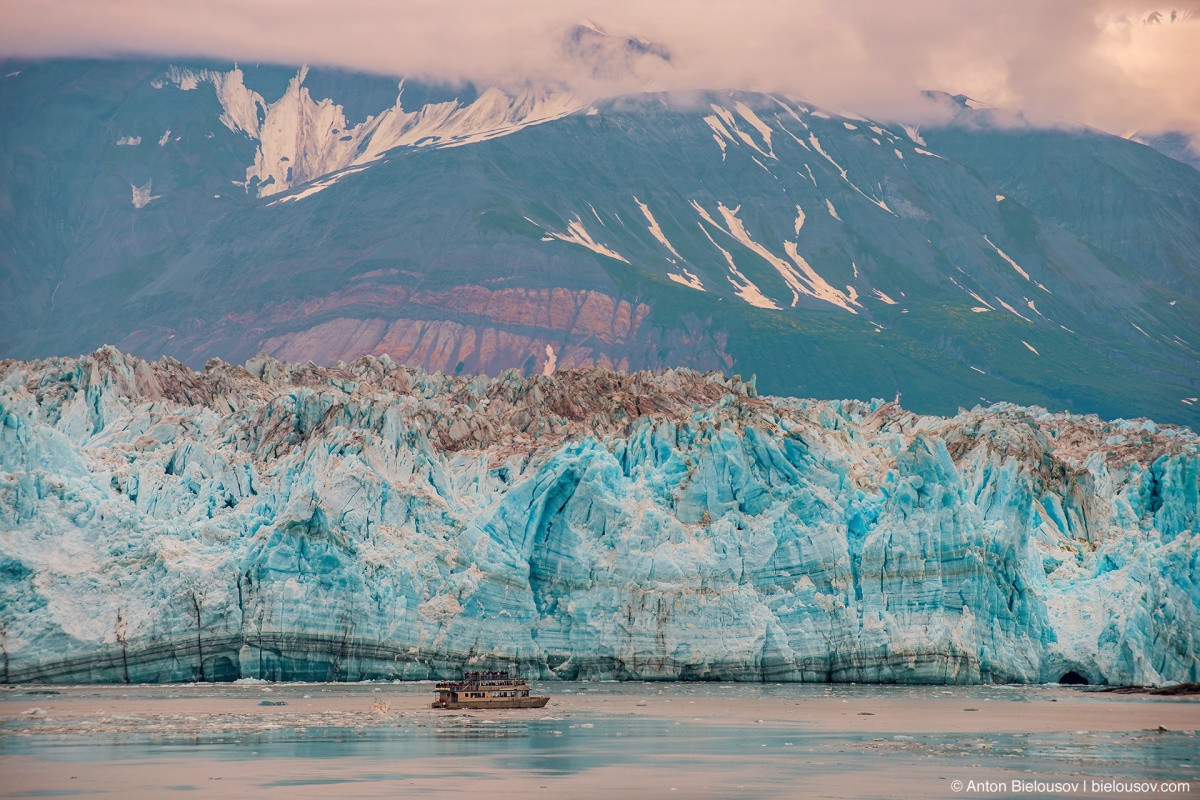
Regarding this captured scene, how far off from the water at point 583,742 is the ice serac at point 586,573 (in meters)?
1.62

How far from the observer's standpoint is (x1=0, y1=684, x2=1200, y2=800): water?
41375mm

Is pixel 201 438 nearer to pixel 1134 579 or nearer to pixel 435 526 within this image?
pixel 435 526

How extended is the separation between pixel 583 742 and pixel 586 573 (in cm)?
1727

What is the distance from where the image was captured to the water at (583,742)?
41375 mm

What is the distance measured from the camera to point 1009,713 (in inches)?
2333

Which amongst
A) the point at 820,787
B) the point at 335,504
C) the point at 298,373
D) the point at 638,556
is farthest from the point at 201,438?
the point at 820,787

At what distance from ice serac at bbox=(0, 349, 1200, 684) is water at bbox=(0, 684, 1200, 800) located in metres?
1.62

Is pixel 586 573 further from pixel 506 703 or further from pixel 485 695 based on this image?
pixel 485 695

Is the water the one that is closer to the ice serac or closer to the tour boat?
the tour boat

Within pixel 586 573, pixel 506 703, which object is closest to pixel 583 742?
pixel 506 703

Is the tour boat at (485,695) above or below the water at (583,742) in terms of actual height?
above

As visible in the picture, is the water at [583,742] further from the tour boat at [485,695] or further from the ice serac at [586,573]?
the ice serac at [586,573]

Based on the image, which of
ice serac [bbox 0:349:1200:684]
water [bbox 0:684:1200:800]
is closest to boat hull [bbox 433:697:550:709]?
water [bbox 0:684:1200:800]

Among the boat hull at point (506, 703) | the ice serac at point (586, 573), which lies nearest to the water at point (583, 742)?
the boat hull at point (506, 703)
